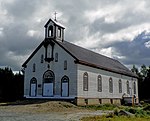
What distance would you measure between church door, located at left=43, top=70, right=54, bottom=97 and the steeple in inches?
198

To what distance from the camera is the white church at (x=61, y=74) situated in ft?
120

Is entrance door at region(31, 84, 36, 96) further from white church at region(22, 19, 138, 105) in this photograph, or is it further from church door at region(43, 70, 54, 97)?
church door at region(43, 70, 54, 97)

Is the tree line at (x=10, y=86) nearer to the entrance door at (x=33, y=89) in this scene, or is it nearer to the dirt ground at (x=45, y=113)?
the entrance door at (x=33, y=89)

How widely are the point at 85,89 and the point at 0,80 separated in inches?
706

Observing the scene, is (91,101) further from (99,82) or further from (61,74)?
(61,74)

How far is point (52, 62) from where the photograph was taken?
3881 cm

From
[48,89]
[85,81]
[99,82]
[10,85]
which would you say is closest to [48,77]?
[48,89]

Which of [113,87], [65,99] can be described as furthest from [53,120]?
[113,87]

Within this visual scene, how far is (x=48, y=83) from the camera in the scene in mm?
38719

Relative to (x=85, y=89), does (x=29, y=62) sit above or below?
above

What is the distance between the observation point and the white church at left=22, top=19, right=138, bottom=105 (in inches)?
1444

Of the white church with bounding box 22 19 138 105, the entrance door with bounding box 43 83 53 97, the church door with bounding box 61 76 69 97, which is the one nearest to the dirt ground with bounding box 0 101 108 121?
the church door with bounding box 61 76 69 97

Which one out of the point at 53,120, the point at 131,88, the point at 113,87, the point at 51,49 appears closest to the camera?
the point at 53,120

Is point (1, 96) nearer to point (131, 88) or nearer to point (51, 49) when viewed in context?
point (51, 49)
